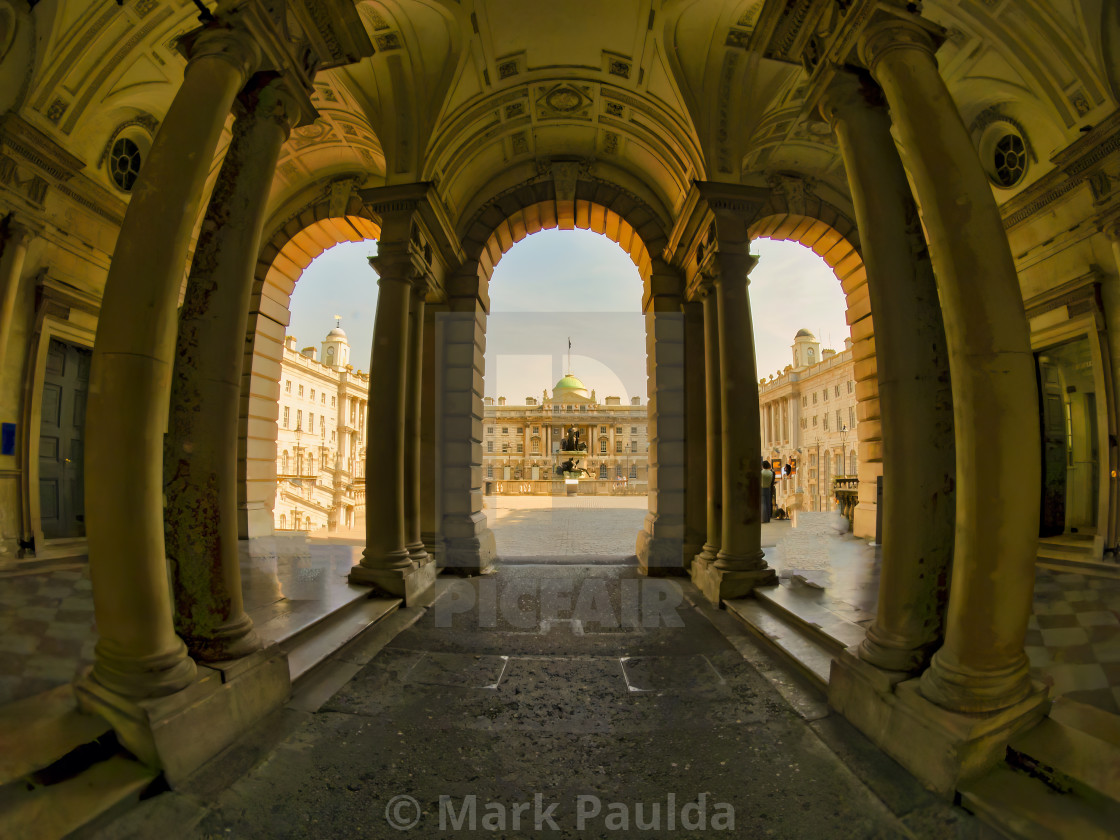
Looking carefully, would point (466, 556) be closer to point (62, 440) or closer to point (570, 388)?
point (62, 440)

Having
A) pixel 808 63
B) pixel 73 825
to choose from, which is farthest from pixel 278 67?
pixel 73 825

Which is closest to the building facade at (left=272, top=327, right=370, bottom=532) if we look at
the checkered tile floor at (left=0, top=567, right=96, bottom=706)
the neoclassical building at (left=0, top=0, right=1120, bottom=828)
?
the neoclassical building at (left=0, top=0, right=1120, bottom=828)

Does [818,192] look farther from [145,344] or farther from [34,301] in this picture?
[34,301]

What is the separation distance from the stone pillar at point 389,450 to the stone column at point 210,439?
2508 mm

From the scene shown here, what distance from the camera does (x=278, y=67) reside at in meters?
3.35

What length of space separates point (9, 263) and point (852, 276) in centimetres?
1241

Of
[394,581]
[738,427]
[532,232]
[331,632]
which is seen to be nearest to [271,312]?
[532,232]

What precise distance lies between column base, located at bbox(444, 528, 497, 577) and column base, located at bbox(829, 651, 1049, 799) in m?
5.32

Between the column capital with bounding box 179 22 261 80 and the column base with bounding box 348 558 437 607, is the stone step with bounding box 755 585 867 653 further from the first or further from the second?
the column capital with bounding box 179 22 261 80

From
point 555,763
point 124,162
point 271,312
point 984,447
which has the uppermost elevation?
point 124,162

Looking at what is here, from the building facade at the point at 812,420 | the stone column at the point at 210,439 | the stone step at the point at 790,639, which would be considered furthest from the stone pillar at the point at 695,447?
the building facade at the point at 812,420

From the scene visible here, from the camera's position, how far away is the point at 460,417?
26.4ft

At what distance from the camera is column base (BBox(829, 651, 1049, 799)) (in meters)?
2.25

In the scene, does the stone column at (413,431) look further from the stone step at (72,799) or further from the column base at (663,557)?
the stone step at (72,799)
